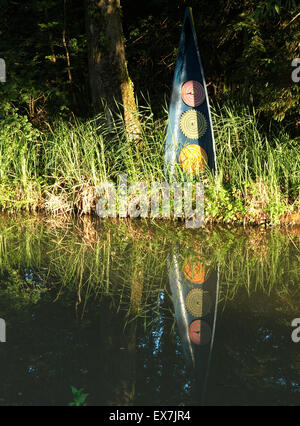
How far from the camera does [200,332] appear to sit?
3154 millimetres

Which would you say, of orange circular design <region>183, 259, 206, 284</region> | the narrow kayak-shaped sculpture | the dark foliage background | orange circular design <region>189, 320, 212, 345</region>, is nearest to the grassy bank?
the narrow kayak-shaped sculpture

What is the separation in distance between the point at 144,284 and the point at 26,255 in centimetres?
129

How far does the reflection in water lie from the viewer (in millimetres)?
2715

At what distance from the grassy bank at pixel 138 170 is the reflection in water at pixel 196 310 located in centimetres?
161

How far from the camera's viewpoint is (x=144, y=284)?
4055mm

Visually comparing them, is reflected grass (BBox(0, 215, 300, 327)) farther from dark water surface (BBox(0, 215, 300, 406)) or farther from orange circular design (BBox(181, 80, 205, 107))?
orange circular design (BBox(181, 80, 205, 107))

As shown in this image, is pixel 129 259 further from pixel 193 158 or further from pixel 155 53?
pixel 155 53

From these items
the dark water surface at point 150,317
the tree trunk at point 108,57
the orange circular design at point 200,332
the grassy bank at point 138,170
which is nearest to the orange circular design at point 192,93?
the grassy bank at point 138,170

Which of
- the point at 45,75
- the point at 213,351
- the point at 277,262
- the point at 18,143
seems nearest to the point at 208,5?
the point at 45,75

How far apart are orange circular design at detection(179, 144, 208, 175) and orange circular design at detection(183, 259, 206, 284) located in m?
2.31

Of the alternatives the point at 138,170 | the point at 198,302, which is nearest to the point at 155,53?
the point at 138,170

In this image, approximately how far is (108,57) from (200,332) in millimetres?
5548

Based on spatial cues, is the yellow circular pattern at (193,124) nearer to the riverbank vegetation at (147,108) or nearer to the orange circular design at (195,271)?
the riverbank vegetation at (147,108)

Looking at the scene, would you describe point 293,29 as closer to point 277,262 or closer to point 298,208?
point 298,208
